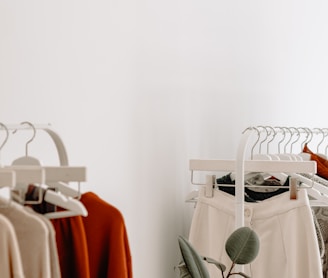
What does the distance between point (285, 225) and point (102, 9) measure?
76 centimetres

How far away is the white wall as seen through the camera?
1.67 m

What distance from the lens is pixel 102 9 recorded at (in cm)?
189

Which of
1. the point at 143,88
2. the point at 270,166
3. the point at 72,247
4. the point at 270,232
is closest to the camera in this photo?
the point at 72,247

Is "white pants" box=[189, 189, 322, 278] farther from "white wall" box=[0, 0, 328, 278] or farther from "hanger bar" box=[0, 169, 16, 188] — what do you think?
"hanger bar" box=[0, 169, 16, 188]

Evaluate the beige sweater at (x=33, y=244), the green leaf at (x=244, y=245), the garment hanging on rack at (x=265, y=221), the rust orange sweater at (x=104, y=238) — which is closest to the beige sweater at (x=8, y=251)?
the beige sweater at (x=33, y=244)

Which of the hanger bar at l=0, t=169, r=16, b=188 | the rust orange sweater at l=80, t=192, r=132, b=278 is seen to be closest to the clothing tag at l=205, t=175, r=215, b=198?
the rust orange sweater at l=80, t=192, r=132, b=278

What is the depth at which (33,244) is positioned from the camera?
1.17 metres

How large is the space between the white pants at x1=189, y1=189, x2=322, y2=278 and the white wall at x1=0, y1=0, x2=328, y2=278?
0.64ft

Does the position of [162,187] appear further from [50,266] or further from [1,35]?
[50,266]

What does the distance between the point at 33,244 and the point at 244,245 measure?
561mm

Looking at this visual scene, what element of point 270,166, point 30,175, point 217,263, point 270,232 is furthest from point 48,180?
point 270,232

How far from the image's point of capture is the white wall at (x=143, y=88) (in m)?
1.67

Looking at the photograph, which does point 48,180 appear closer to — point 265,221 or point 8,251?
point 8,251

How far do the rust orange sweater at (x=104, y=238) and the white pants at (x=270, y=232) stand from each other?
0.55 metres
